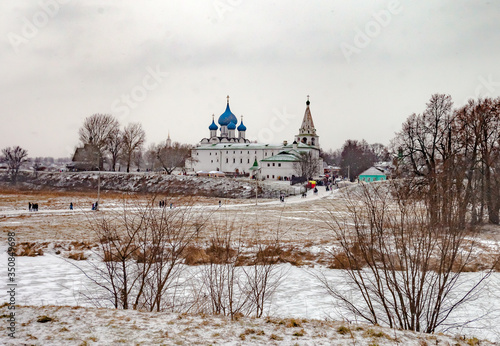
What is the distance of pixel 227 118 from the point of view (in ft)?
369

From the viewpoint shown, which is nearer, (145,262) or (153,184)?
(145,262)

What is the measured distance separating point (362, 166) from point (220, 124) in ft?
137

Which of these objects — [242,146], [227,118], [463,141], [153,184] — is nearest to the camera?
[463,141]

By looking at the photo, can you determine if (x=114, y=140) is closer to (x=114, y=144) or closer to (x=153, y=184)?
(x=114, y=144)

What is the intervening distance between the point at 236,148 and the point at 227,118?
44.4 feet

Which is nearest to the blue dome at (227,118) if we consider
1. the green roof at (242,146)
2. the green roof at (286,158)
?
the green roof at (242,146)

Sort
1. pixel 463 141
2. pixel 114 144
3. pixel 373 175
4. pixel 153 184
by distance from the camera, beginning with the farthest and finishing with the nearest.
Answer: pixel 114 144, pixel 373 175, pixel 153 184, pixel 463 141

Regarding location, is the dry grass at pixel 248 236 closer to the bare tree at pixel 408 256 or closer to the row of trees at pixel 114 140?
the bare tree at pixel 408 256

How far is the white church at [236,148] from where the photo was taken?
95.6 m

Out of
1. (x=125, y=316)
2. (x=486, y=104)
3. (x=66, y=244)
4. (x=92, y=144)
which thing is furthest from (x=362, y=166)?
(x=125, y=316)

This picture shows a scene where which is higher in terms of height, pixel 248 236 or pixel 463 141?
pixel 463 141

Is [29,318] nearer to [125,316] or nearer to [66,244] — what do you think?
[125,316]

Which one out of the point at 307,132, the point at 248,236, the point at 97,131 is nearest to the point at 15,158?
the point at 97,131

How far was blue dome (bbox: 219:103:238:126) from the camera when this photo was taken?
112 meters
